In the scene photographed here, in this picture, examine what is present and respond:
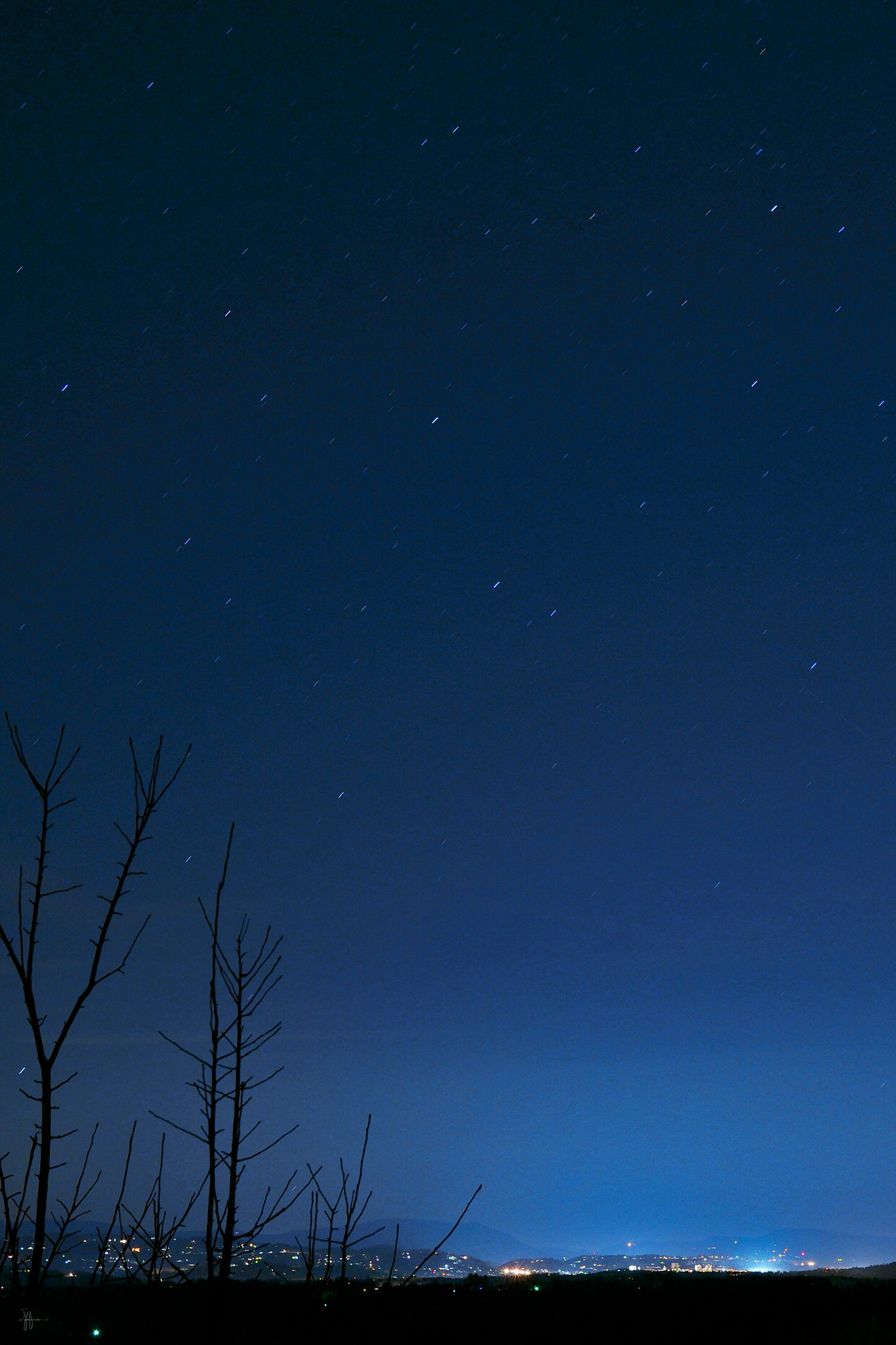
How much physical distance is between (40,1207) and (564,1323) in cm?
3928

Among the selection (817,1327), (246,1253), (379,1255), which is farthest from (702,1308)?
(379,1255)

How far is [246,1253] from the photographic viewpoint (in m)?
5.05

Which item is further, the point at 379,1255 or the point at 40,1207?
the point at 379,1255

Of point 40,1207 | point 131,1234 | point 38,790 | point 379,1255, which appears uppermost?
point 38,790

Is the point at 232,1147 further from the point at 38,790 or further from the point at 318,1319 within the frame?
the point at 38,790

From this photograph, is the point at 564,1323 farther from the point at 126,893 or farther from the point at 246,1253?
the point at 126,893

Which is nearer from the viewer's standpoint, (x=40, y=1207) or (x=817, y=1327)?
(x=40, y=1207)

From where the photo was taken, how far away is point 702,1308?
3556 centimetres

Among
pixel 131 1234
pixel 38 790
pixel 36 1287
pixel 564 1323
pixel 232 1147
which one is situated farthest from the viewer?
pixel 564 1323

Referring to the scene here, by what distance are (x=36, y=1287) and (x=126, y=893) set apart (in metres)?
1.07

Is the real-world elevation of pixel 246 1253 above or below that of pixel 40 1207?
below

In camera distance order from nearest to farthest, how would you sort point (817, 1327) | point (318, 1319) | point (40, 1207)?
point (40, 1207)
point (318, 1319)
point (817, 1327)

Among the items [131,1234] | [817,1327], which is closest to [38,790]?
[131,1234]

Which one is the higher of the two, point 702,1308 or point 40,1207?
point 40,1207
